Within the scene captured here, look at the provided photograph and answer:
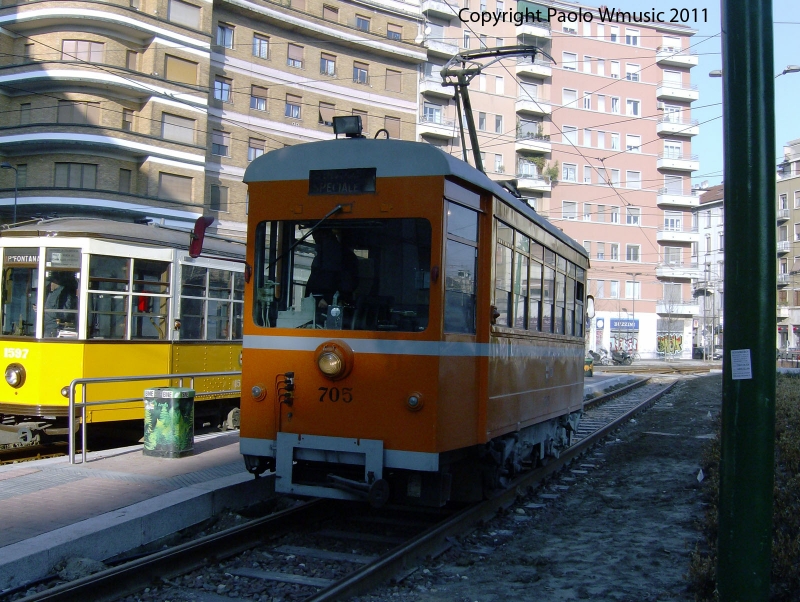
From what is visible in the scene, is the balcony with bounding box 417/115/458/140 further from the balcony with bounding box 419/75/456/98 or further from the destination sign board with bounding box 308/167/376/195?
the destination sign board with bounding box 308/167/376/195

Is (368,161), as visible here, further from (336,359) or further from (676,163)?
(676,163)

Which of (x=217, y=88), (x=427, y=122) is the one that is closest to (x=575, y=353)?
(x=217, y=88)

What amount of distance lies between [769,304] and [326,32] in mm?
37878

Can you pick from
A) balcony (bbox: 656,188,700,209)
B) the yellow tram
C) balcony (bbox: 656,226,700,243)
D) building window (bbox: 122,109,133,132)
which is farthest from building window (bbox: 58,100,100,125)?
balcony (bbox: 656,226,700,243)

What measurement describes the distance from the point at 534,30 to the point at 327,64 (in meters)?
17.0

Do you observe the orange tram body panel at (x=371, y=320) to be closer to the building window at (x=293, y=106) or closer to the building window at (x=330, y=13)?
the building window at (x=293, y=106)

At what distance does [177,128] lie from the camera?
34.7m

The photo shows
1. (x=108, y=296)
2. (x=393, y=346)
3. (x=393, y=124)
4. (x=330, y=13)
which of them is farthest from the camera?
(x=393, y=124)

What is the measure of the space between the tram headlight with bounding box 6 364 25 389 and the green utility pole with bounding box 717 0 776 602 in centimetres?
1002

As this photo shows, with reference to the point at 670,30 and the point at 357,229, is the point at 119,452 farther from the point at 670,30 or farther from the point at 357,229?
the point at 670,30

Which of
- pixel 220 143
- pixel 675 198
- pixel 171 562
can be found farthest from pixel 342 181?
pixel 675 198

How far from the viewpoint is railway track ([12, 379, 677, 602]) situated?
5137mm

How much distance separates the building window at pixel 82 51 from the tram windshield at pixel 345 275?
1175 inches

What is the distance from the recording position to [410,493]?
6.41m
